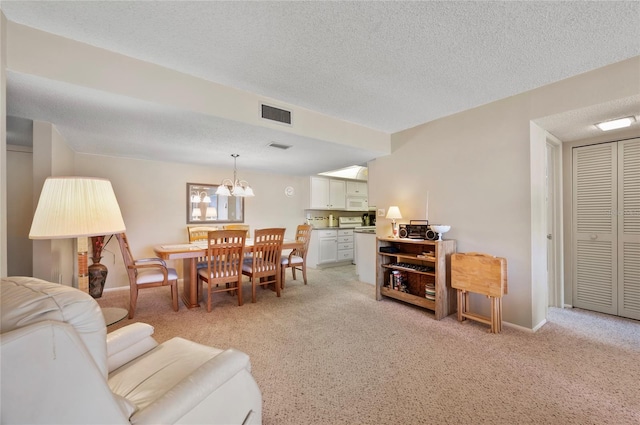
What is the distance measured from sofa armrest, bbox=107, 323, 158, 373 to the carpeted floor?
796mm

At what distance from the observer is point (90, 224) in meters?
1.54

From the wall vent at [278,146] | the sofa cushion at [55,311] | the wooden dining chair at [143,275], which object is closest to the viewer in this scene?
the sofa cushion at [55,311]

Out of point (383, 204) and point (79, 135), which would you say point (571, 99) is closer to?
point (383, 204)

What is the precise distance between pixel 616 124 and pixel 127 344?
446cm

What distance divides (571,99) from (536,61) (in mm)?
599

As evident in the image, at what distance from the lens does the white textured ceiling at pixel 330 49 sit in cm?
166

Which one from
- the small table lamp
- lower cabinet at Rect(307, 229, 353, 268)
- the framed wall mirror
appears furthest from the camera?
lower cabinet at Rect(307, 229, 353, 268)

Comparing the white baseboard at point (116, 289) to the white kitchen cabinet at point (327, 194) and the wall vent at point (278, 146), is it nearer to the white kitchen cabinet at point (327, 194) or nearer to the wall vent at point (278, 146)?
the wall vent at point (278, 146)

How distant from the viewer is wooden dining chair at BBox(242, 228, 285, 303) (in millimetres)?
3566

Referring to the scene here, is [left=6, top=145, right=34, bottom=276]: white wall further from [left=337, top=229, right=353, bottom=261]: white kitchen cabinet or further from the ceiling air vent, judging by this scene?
[left=337, top=229, right=353, bottom=261]: white kitchen cabinet

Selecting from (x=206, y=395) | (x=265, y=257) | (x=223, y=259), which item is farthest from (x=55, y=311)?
(x=265, y=257)

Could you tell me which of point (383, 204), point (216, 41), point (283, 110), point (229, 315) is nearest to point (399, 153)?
point (383, 204)

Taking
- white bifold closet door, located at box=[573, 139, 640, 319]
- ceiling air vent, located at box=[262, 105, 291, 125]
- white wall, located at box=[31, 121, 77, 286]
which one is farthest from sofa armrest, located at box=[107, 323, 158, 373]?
white bifold closet door, located at box=[573, 139, 640, 319]

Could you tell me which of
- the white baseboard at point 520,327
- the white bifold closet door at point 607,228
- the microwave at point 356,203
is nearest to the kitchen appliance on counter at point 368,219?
the microwave at point 356,203
